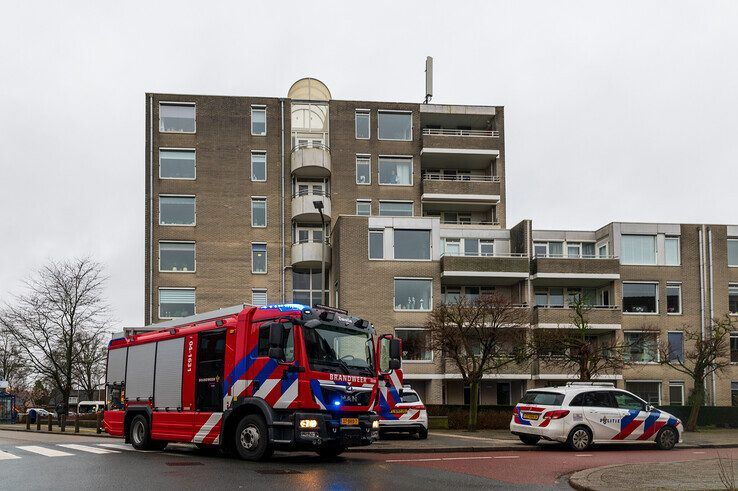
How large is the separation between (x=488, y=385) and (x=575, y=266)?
813 cm

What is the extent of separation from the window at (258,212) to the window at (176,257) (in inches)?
160

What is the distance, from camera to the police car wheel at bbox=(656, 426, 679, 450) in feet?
72.9

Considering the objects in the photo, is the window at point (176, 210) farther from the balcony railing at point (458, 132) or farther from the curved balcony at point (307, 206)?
the balcony railing at point (458, 132)

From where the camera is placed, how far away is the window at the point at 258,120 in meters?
50.5

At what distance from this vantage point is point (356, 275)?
1679 inches

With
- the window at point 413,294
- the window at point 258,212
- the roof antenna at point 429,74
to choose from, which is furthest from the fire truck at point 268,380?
the roof antenna at point 429,74

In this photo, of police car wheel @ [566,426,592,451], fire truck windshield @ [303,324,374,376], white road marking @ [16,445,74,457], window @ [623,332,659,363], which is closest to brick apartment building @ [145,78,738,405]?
window @ [623,332,659,363]

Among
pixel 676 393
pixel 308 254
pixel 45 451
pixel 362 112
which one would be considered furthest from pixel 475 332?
pixel 362 112

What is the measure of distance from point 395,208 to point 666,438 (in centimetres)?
3013

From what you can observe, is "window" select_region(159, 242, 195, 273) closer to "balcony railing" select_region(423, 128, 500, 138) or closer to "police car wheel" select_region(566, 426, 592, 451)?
"balcony railing" select_region(423, 128, 500, 138)

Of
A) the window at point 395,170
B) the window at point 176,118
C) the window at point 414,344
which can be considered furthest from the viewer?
the window at point 395,170

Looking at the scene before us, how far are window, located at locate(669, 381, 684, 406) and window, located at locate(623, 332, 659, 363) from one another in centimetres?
202

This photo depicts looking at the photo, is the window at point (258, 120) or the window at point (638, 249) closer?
the window at point (638, 249)

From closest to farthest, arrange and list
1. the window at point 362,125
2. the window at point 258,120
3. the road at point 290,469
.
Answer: the road at point 290,469, the window at point 258,120, the window at point 362,125
